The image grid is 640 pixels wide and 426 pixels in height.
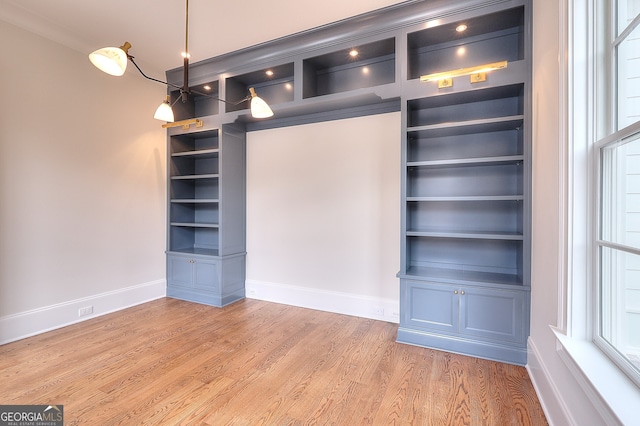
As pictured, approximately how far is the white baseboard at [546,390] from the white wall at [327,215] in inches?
49.4

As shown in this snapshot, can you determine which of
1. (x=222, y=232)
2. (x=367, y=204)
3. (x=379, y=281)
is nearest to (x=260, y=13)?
(x=367, y=204)

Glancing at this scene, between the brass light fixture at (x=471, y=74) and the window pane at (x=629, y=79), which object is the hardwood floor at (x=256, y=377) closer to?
the window pane at (x=629, y=79)

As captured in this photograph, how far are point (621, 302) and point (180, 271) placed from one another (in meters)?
4.25

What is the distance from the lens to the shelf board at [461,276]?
244cm

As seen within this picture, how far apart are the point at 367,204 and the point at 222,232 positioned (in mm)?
1837

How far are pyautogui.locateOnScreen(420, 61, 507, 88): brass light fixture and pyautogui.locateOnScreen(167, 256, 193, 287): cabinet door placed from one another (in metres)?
3.55

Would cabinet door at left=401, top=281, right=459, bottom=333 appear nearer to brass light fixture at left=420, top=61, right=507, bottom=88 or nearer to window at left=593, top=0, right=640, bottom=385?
window at left=593, top=0, right=640, bottom=385

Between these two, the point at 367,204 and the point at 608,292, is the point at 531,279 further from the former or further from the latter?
the point at 367,204

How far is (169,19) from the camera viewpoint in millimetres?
2801

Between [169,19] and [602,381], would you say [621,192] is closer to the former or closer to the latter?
[602,381]

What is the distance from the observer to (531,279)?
2273mm

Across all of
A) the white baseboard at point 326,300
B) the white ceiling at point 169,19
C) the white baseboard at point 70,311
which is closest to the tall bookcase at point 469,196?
the white baseboard at point 326,300

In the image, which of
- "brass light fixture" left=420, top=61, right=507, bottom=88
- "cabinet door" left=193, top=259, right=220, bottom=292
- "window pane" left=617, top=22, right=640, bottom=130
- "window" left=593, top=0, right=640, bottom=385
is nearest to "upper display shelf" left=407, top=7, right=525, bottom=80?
"brass light fixture" left=420, top=61, right=507, bottom=88

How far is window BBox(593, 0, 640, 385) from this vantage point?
1.14 meters
